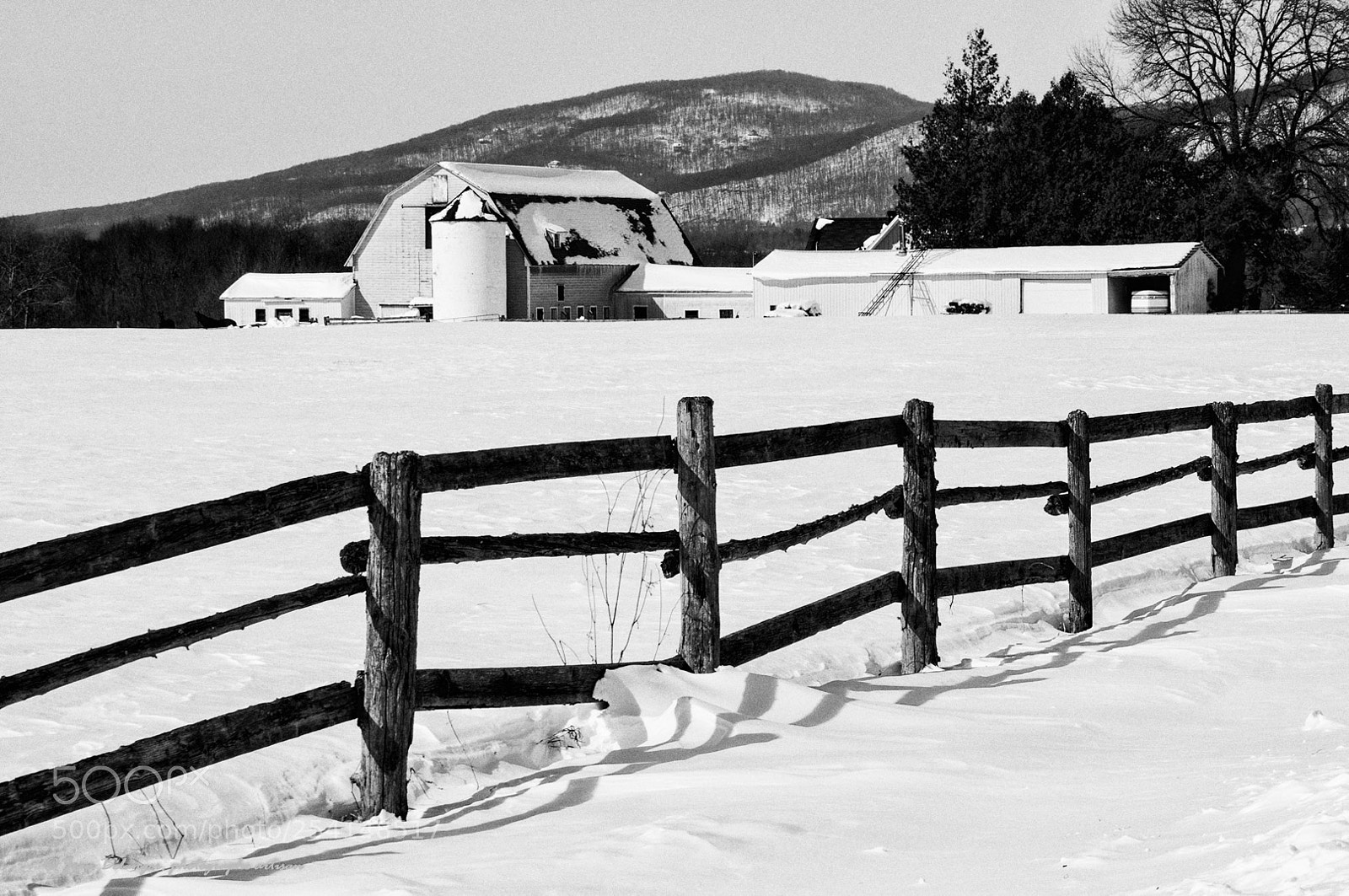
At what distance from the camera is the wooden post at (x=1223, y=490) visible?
10.5 m

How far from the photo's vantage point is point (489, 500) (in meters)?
14.3

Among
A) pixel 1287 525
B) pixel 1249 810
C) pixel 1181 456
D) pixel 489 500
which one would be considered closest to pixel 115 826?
pixel 1249 810

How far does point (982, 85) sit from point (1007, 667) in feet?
236

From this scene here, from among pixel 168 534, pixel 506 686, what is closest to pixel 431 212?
pixel 506 686

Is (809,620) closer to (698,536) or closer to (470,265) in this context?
(698,536)

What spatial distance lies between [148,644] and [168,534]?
349 mm

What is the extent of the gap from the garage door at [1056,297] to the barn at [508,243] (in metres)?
21.2

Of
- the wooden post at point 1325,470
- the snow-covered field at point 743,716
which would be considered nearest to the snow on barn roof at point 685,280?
the snow-covered field at point 743,716

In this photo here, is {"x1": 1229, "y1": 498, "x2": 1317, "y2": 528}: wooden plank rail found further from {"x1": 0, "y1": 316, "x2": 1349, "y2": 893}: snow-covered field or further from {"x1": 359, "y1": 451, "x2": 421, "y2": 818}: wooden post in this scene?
{"x1": 359, "y1": 451, "x2": 421, "y2": 818}: wooden post

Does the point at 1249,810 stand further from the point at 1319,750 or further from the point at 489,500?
the point at 489,500

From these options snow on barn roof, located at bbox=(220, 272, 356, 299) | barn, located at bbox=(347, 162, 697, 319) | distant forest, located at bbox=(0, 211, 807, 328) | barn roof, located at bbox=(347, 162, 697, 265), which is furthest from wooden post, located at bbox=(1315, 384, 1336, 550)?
distant forest, located at bbox=(0, 211, 807, 328)

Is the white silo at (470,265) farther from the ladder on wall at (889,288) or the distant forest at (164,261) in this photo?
the distant forest at (164,261)

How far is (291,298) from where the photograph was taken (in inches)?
3142

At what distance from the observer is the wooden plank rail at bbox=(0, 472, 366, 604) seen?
4109 millimetres
